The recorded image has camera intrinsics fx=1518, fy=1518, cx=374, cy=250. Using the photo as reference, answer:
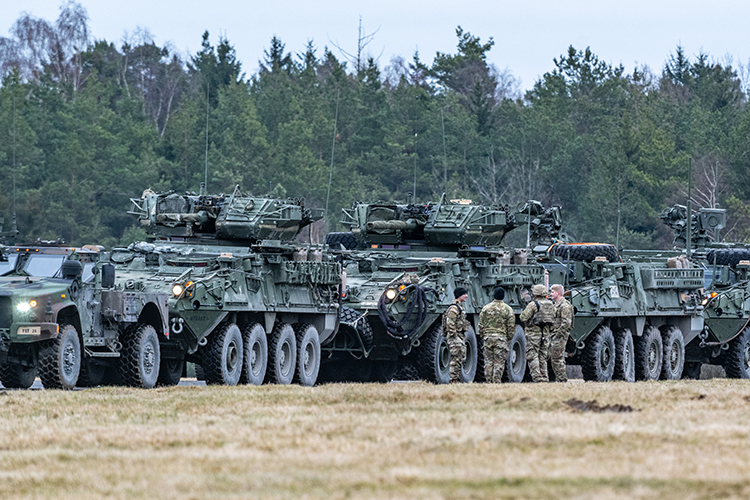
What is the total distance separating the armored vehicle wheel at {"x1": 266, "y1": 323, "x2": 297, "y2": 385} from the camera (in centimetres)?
2023

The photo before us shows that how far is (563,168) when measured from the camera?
64875mm

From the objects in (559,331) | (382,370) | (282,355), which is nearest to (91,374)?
(282,355)

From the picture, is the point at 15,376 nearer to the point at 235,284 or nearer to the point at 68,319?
the point at 68,319

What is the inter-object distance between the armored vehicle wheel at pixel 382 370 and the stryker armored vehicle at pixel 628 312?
2.79 metres

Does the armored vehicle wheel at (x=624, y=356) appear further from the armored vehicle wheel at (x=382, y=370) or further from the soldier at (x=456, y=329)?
the soldier at (x=456, y=329)

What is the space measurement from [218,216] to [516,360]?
5.02 metres

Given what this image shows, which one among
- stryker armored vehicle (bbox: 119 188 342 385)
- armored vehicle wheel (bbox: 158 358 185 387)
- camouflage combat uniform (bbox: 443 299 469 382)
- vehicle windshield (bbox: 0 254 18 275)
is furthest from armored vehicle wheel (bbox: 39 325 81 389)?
camouflage combat uniform (bbox: 443 299 469 382)

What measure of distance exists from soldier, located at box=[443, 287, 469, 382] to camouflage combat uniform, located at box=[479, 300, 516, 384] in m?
0.37

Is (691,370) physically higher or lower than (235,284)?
lower

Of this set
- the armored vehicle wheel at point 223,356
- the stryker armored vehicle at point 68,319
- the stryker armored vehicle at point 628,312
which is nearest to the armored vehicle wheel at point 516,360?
the stryker armored vehicle at point 628,312

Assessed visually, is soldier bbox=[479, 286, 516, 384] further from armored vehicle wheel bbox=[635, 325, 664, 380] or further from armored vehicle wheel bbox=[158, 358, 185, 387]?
armored vehicle wheel bbox=[635, 325, 664, 380]

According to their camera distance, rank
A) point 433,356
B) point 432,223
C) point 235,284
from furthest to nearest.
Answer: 1. point 432,223
2. point 433,356
3. point 235,284

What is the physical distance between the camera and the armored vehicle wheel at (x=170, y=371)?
20011mm

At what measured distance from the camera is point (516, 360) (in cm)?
2273
